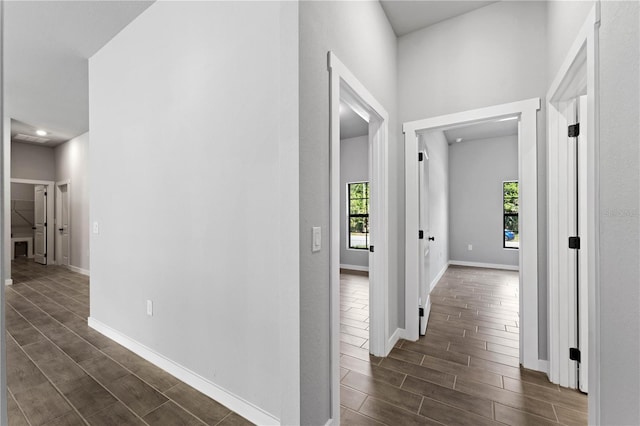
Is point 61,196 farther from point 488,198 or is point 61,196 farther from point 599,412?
point 488,198

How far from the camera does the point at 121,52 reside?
9.32ft

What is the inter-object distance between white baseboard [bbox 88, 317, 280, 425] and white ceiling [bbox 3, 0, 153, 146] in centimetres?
263

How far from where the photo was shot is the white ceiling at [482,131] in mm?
5727

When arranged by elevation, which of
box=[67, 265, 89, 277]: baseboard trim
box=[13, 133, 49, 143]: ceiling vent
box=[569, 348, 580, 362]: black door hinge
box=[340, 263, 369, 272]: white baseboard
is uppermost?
box=[13, 133, 49, 143]: ceiling vent

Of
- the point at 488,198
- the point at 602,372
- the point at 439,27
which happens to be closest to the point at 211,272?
the point at 602,372

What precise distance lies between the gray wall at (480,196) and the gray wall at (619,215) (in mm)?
5810

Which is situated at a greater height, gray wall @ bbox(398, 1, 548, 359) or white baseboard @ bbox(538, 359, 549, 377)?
gray wall @ bbox(398, 1, 548, 359)

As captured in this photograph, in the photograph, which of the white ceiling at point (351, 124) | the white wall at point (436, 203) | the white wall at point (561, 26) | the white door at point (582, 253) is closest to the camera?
the white wall at point (561, 26)

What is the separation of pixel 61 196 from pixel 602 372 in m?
9.36

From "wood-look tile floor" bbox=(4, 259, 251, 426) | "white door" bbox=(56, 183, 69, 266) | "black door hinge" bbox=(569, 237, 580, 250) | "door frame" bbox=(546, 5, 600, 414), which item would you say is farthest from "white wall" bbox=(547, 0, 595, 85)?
"white door" bbox=(56, 183, 69, 266)

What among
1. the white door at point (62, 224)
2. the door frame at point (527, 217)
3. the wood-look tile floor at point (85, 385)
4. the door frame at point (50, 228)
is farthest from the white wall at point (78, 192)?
the door frame at point (527, 217)

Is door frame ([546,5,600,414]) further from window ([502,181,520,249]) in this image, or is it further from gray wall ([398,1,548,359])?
window ([502,181,520,249])

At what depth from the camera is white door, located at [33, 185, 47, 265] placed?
23.3ft

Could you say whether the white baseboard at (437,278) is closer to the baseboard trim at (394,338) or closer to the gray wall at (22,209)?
the baseboard trim at (394,338)
